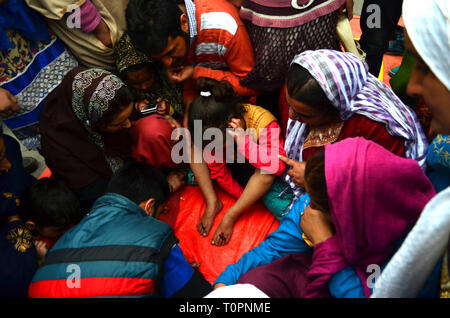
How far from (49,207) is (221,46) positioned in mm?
1259

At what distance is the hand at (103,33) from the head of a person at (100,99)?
0.33 metres

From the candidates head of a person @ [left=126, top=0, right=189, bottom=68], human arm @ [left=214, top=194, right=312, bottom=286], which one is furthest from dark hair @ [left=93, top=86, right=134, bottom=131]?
human arm @ [left=214, top=194, right=312, bottom=286]

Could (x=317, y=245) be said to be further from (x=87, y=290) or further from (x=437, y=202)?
(x=87, y=290)

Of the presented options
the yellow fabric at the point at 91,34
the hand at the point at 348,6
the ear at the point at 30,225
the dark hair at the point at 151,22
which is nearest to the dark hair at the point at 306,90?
the hand at the point at 348,6

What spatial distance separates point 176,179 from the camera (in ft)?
6.63

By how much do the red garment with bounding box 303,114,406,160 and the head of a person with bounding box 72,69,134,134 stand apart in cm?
110

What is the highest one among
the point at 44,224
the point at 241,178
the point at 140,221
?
the point at 140,221

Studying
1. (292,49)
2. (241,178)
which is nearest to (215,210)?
(241,178)

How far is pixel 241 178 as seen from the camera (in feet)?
6.38

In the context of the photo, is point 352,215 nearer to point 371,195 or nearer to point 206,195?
point 371,195

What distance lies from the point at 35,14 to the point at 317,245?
1818mm

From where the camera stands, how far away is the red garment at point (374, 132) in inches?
56.2

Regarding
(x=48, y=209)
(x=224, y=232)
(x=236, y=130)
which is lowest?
(x=224, y=232)

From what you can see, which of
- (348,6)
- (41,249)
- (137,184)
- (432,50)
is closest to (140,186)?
(137,184)
